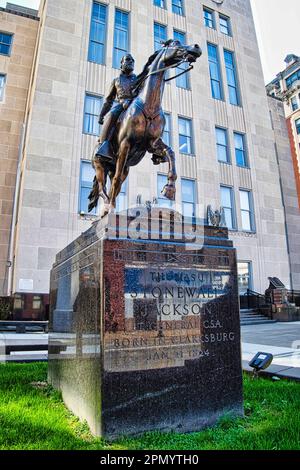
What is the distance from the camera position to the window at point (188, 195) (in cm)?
2125

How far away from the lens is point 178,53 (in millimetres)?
4660

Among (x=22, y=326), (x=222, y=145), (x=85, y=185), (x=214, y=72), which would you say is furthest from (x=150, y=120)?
(x=214, y=72)

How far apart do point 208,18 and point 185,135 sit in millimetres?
11381

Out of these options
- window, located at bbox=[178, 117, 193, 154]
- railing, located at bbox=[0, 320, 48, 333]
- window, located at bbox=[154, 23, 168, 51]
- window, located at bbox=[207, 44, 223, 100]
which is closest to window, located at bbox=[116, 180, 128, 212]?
window, located at bbox=[178, 117, 193, 154]

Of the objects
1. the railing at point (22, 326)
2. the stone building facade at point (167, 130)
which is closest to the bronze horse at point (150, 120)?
the railing at point (22, 326)

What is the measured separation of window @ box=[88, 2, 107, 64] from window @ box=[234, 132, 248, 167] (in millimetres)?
10814

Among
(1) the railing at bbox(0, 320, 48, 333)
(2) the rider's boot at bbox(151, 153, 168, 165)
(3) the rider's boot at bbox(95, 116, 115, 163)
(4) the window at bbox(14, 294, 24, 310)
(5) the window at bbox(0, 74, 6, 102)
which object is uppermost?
(5) the window at bbox(0, 74, 6, 102)

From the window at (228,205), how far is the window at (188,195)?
7.60 ft

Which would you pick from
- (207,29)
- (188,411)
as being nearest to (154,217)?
(188,411)

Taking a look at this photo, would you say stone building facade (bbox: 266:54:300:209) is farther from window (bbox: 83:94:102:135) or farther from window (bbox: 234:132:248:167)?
window (bbox: 83:94:102:135)

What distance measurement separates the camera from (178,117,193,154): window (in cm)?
2230

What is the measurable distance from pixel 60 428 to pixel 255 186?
76.0ft

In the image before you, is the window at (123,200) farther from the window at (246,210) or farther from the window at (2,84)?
the window at (2,84)

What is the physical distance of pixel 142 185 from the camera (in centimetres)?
1977
